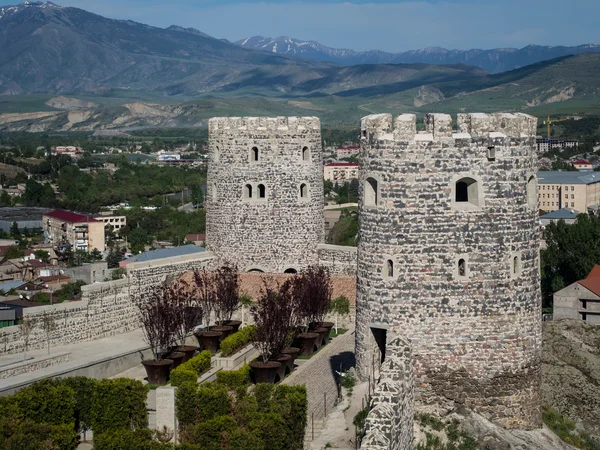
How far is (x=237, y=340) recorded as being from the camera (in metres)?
29.3

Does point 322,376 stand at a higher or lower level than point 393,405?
lower

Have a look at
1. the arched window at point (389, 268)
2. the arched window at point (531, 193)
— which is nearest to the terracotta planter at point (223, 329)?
the arched window at point (389, 268)

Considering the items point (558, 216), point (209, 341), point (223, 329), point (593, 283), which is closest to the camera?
point (209, 341)

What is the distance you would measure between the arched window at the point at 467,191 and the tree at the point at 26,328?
42.1 feet

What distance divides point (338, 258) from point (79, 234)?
227 ft

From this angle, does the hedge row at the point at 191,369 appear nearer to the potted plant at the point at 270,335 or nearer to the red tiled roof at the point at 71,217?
the potted plant at the point at 270,335

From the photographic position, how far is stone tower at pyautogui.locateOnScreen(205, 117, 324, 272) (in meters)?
35.1

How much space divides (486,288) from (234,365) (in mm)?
10314

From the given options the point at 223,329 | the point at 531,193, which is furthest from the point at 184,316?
the point at 531,193

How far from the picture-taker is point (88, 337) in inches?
1214

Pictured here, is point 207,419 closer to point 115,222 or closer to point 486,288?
point 486,288

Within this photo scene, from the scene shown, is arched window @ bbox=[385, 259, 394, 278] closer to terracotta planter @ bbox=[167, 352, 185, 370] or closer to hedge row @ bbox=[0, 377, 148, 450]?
hedge row @ bbox=[0, 377, 148, 450]

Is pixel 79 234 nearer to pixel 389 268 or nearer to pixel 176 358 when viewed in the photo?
pixel 176 358

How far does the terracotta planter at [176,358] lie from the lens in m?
27.4
